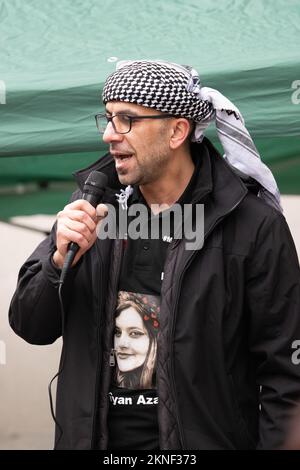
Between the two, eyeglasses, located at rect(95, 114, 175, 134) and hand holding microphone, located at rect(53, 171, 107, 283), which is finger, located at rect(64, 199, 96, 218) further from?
eyeglasses, located at rect(95, 114, 175, 134)

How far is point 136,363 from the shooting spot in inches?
80.2

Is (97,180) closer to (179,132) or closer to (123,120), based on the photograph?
(123,120)

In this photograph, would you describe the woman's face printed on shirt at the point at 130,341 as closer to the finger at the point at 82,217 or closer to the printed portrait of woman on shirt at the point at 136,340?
the printed portrait of woman on shirt at the point at 136,340

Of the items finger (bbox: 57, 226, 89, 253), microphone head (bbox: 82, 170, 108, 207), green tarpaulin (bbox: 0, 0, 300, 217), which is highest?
green tarpaulin (bbox: 0, 0, 300, 217)

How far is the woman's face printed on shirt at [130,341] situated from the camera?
80.2 inches

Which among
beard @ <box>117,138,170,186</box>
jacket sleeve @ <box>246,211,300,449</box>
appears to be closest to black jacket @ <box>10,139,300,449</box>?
jacket sleeve @ <box>246,211,300,449</box>

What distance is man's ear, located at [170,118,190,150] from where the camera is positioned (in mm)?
2100

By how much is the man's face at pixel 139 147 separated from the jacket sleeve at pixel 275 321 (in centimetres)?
32

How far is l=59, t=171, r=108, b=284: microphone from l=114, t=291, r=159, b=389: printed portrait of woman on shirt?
194mm

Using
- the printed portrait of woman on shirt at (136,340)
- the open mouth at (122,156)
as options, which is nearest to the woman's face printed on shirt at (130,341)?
the printed portrait of woman on shirt at (136,340)

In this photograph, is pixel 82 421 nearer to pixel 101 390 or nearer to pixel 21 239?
pixel 101 390

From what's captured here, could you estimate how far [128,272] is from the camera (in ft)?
6.81

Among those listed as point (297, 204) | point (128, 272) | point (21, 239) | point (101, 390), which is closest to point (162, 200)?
point (128, 272)
